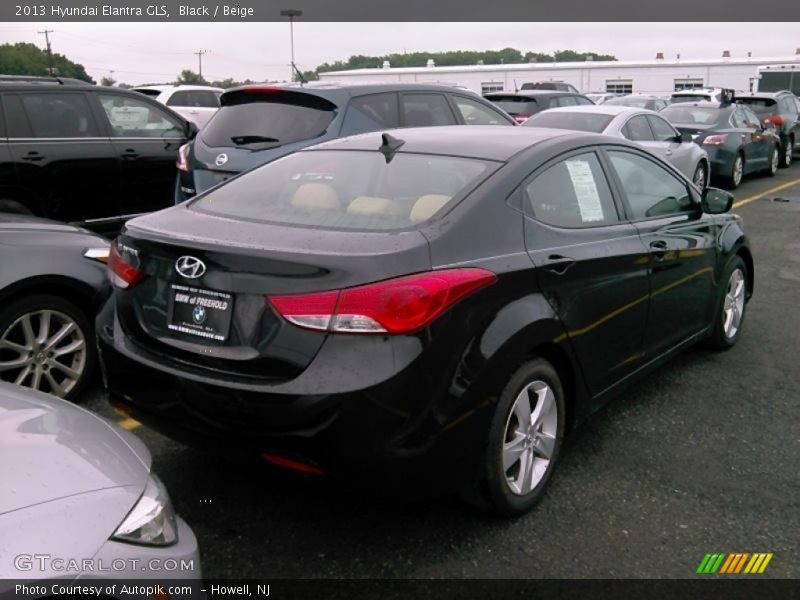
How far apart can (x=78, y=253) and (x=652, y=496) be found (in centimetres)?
323

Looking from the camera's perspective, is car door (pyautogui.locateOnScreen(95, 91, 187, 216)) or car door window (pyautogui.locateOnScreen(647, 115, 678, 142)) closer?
car door (pyautogui.locateOnScreen(95, 91, 187, 216))

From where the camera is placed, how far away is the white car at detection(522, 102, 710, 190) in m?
10.4

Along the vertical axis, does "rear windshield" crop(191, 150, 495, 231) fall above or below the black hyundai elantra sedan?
above

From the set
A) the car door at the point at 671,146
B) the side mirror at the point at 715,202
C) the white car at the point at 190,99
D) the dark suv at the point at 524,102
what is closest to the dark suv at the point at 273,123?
the side mirror at the point at 715,202

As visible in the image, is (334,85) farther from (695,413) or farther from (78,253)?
(695,413)

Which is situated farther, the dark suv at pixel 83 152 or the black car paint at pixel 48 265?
the dark suv at pixel 83 152

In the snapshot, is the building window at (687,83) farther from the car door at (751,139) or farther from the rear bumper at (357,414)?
the rear bumper at (357,414)

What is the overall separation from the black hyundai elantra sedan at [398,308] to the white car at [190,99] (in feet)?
41.7

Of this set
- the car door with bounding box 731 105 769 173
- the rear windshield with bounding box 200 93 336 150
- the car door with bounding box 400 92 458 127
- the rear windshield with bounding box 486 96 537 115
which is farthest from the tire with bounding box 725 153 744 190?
the rear windshield with bounding box 200 93 336 150

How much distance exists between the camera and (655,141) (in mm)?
11242

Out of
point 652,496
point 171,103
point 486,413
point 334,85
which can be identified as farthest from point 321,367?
point 171,103

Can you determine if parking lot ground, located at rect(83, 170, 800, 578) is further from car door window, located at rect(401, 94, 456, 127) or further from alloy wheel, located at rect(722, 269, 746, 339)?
car door window, located at rect(401, 94, 456, 127)

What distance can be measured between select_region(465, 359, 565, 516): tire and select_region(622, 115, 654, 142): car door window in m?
8.01

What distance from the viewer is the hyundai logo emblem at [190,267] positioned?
282 centimetres
